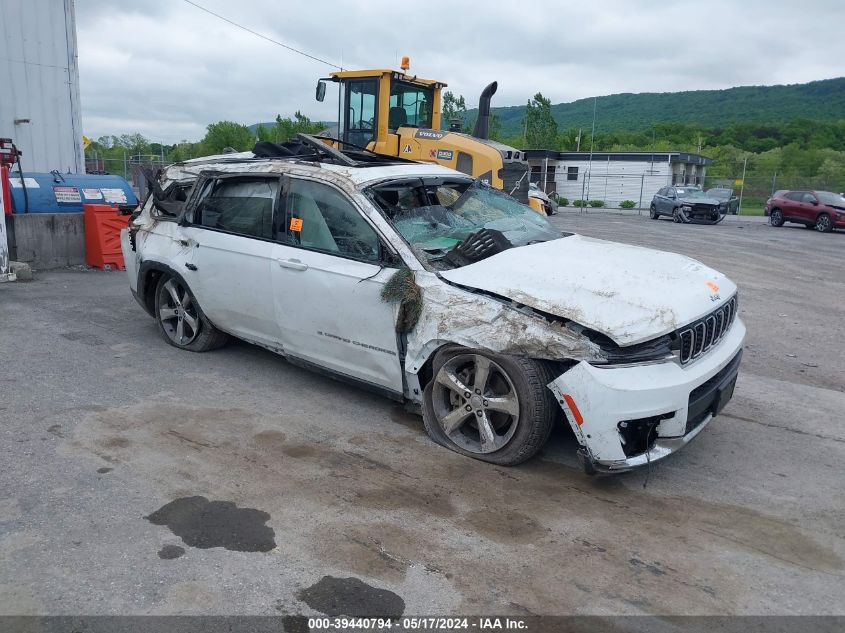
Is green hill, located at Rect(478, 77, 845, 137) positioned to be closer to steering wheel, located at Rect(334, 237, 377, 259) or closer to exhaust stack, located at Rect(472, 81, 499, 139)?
exhaust stack, located at Rect(472, 81, 499, 139)

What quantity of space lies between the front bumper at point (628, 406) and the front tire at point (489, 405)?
17 centimetres

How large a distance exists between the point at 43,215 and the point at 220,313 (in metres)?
6.30

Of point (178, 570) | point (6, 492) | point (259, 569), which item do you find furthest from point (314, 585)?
point (6, 492)

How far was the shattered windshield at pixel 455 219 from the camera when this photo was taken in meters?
4.56

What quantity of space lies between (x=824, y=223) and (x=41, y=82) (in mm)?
24025

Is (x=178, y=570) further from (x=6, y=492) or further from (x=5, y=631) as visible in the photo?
(x=6, y=492)

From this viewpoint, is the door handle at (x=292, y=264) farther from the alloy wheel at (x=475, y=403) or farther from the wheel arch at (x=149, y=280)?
the wheel arch at (x=149, y=280)

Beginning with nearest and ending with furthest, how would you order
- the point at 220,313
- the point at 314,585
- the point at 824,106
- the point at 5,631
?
the point at 5,631
the point at 314,585
the point at 220,313
the point at 824,106

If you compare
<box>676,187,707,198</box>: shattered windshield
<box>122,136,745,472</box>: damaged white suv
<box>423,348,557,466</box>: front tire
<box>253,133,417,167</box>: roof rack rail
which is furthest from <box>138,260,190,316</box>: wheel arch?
<box>676,187,707,198</box>: shattered windshield

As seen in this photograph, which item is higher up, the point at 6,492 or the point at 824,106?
the point at 824,106

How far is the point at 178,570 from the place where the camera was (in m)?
3.02

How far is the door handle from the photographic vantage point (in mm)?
4848

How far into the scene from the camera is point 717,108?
125m

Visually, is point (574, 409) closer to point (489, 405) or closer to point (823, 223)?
point (489, 405)
